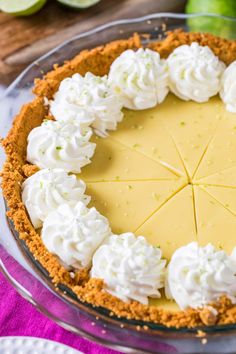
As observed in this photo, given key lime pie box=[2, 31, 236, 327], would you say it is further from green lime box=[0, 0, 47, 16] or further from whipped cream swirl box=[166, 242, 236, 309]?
green lime box=[0, 0, 47, 16]

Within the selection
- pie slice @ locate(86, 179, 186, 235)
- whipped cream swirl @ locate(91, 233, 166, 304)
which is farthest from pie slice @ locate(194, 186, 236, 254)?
whipped cream swirl @ locate(91, 233, 166, 304)

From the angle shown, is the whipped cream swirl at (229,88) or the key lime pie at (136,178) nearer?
the key lime pie at (136,178)

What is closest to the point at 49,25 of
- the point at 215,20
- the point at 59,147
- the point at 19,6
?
the point at 19,6

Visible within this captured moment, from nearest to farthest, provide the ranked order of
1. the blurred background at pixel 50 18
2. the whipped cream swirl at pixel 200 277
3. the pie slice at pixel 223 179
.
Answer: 1. the whipped cream swirl at pixel 200 277
2. the pie slice at pixel 223 179
3. the blurred background at pixel 50 18

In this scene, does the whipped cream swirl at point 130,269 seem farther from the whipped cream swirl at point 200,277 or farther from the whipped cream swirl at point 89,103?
the whipped cream swirl at point 89,103

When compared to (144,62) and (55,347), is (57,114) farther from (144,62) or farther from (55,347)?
(55,347)

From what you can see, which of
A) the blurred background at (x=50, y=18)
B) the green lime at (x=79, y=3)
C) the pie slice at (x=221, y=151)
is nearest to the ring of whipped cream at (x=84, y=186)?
the pie slice at (x=221, y=151)

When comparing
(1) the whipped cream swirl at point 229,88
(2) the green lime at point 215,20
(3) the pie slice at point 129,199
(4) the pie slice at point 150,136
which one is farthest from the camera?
(2) the green lime at point 215,20
